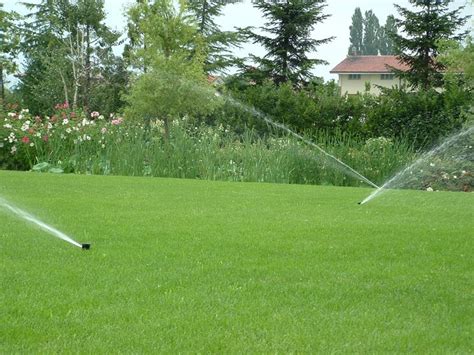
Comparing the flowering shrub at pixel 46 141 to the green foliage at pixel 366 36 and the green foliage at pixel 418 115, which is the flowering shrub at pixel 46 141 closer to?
the green foliage at pixel 418 115

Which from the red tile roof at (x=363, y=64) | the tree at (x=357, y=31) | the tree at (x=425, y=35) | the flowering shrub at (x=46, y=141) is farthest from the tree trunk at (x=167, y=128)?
the tree at (x=357, y=31)

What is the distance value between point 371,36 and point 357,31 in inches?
64.0

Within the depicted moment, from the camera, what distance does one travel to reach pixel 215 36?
125ft

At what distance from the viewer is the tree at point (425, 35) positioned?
27047 mm

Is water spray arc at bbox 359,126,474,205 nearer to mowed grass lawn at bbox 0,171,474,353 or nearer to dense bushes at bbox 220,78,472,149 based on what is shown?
dense bushes at bbox 220,78,472,149

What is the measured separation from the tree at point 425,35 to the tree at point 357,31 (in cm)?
4500

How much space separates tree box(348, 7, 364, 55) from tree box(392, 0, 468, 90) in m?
45.0

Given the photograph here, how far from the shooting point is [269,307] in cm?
388

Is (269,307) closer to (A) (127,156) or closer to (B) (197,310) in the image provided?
(B) (197,310)

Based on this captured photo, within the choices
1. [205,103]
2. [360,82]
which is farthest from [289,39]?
[360,82]

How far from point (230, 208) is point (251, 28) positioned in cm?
2535

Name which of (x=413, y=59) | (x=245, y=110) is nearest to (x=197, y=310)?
(x=245, y=110)

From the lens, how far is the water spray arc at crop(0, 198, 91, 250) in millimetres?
5521

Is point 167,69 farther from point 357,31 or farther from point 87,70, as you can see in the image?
point 357,31
